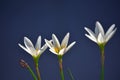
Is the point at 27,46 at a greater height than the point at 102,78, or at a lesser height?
greater

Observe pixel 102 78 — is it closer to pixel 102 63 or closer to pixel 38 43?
pixel 102 63

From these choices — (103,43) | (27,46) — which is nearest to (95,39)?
(103,43)

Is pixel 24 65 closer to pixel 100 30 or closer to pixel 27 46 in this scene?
pixel 27 46

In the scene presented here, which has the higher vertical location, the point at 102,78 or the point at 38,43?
the point at 38,43

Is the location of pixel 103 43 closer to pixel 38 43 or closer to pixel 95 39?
pixel 95 39

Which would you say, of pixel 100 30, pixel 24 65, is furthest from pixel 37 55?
pixel 100 30

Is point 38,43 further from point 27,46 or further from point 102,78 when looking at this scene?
point 102,78

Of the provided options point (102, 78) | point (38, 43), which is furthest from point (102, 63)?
point (38, 43)
